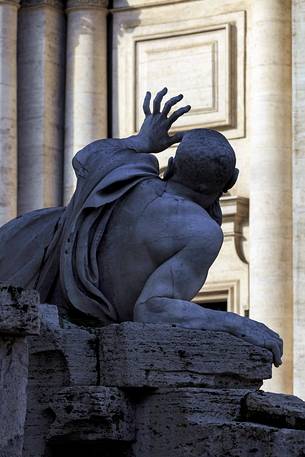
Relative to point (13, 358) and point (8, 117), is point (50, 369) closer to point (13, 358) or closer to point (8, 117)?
point (13, 358)

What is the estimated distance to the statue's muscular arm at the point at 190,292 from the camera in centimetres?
938

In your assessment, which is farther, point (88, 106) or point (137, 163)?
point (88, 106)

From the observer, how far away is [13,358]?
805 centimetres

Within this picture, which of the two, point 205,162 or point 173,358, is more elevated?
point 205,162

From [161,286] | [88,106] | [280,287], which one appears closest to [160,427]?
[161,286]

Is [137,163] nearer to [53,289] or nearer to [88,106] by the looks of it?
[53,289]

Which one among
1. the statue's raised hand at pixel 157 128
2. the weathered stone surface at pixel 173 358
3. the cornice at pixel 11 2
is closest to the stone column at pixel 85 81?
the cornice at pixel 11 2

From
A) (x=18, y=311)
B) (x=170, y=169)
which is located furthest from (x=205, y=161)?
(x=18, y=311)

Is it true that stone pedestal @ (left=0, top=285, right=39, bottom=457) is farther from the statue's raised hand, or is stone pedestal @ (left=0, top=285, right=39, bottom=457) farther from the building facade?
the building facade

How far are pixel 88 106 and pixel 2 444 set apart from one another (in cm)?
1876

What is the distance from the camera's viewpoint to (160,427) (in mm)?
8945

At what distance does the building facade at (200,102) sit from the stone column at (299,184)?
15 millimetres

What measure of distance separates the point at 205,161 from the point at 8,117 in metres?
17.2

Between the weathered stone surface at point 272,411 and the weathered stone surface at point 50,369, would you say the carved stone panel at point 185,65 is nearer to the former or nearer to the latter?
the weathered stone surface at point 50,369
